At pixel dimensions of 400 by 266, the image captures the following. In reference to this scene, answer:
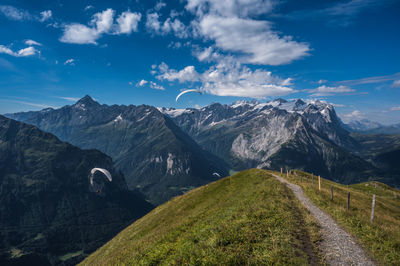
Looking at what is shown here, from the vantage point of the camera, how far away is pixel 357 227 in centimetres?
1862

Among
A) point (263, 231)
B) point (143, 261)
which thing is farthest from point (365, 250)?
point (143, 261)

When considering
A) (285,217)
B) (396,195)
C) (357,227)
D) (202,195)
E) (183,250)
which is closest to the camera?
(183,250)

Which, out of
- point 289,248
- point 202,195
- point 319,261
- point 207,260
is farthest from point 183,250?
point 202,195

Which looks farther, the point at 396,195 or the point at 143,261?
the point at 396,195

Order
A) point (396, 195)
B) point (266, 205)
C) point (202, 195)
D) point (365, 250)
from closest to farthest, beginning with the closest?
1. point (365, 250)
2. point (266, 205)
3. point (202, 195)
4. point (396, 195)

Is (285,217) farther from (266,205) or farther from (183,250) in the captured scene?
(183,250)

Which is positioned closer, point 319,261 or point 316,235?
point 319,261

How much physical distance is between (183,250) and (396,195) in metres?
82.8

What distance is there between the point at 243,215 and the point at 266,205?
14.3 feet

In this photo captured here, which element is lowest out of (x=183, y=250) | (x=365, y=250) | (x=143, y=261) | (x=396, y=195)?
(x=396, y=195)

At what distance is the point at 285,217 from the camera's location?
20031 mm

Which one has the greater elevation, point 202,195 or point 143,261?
point 143,261

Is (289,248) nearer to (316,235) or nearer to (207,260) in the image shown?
(316,235)

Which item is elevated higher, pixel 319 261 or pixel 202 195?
pixel 319 261
